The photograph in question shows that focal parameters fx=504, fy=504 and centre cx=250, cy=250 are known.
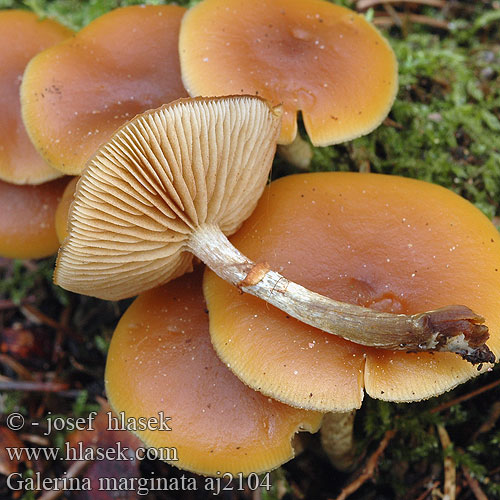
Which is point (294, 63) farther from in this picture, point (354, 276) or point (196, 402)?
point (196, 402)

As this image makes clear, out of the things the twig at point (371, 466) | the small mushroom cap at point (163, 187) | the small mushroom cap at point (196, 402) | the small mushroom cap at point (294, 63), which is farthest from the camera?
the twig at point (371, 466)

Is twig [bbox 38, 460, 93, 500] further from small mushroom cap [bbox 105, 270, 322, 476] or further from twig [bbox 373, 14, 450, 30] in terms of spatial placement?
twig [bbox 373, 14, 450, 30]

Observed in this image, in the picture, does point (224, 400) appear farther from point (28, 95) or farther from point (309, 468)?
point (28, 95)

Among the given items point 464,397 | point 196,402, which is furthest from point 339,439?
point 196,402

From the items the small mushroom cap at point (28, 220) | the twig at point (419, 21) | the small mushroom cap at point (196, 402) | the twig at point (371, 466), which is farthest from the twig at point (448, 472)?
the twig at point (419, 21)

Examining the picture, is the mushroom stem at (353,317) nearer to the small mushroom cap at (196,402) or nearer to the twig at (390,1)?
the small mushroom cap at (196,402)

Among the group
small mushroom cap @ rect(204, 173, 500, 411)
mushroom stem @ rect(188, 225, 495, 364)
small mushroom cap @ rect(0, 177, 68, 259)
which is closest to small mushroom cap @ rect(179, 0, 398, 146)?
small mushroom cap @ rect(204, 173, 500, 411)

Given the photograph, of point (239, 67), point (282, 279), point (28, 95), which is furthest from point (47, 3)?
point (282, 279)
